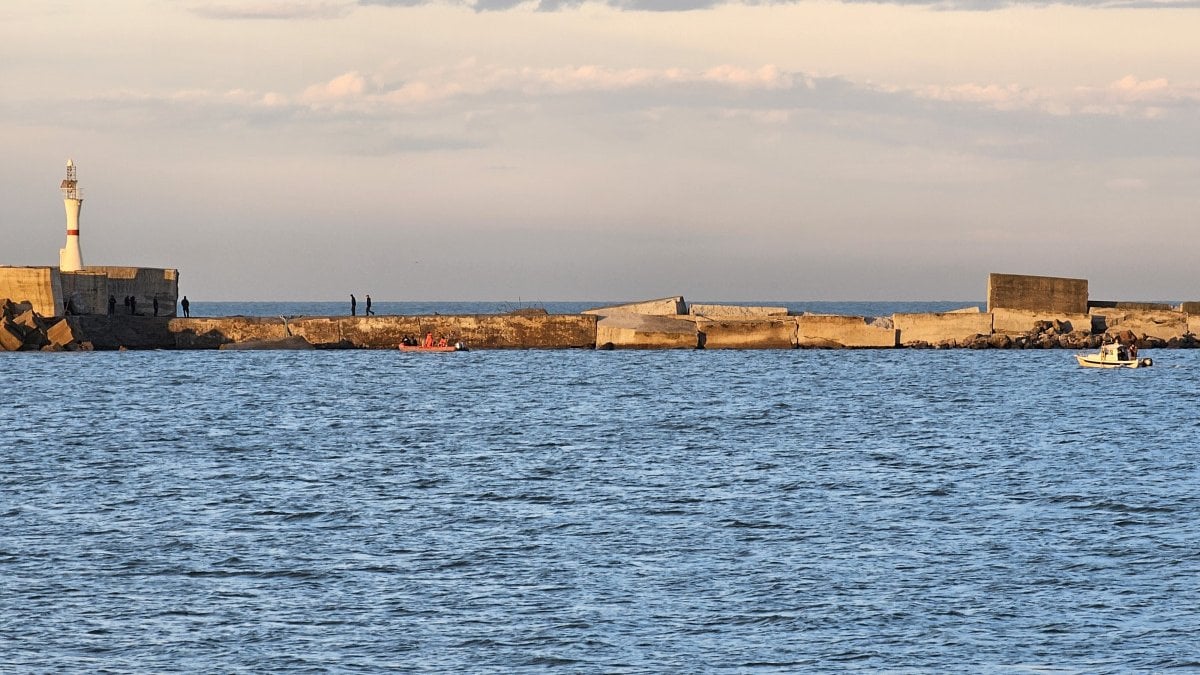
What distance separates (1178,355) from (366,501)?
51789 mm

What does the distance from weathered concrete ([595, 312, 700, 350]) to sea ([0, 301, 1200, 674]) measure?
22.9 metres

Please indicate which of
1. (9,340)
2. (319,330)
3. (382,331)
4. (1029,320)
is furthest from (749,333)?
(9,340)

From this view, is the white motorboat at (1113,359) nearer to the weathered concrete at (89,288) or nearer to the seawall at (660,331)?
the seawall at (660,331)

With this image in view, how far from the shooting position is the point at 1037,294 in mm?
63344

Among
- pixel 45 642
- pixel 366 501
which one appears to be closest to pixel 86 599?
pixel 45 642

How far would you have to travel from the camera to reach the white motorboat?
5372cm

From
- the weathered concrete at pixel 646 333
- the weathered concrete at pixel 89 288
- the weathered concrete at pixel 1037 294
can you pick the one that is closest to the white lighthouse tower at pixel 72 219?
the weathered concrete at pixel 89 288

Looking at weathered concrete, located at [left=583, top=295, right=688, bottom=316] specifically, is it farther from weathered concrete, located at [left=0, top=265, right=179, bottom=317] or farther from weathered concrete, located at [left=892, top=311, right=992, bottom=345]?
weathered concrete, located at [left=0, top=265, right=179, bottom=317]

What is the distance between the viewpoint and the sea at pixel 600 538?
1404 centimetres

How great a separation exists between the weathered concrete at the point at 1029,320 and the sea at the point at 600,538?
22.2m

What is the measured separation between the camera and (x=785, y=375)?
54.8m

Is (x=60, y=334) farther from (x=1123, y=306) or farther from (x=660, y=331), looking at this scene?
(x=1123, y=306)

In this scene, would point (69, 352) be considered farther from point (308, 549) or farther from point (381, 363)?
point (308, 549)

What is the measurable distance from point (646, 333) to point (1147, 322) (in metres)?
20.6
